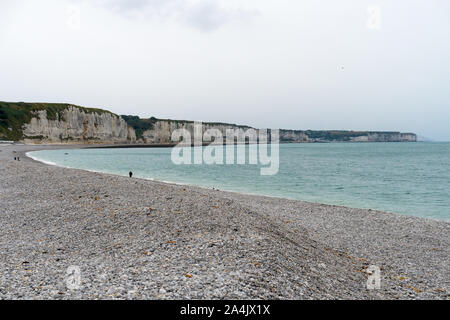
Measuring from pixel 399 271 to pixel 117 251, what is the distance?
335 inches

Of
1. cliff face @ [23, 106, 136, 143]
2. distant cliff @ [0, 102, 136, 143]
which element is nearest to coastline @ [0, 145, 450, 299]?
distant cliff @ [0, 102, 136, 143]

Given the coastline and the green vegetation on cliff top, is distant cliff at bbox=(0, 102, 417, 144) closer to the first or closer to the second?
the green vegetation on cliff top

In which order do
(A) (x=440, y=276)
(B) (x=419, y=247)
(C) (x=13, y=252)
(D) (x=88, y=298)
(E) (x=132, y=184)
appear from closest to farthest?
(D) (x=88, y=298) < (C) (x=13, y=252) < (A) (x=440, y=276) < (B) (x=419, y=247) < (E) (x=132, y=184)

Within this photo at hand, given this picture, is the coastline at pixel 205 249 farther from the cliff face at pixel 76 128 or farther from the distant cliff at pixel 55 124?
the cliff face at pixel 76 128

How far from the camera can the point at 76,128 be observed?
147500mm

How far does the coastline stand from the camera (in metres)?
6.73

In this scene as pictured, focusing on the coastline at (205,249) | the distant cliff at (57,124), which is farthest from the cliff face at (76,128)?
the coastline at (205,249)

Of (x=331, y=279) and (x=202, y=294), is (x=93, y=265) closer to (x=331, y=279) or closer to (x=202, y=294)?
(x=202, y=294)

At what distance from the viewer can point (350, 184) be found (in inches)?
1467

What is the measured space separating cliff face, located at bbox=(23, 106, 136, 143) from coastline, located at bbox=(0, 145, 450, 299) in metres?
128

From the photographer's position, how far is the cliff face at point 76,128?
130m

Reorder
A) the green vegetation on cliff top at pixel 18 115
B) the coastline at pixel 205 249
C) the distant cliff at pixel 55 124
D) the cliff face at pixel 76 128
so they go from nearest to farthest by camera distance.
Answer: the coastline at pixel 205 249, the green vegetation on cliff top at pixel 18 115, the distant cliff at pixel 55 124, the cliff face at pixel 76 128

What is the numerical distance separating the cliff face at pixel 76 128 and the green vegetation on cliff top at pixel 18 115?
1.85 metres

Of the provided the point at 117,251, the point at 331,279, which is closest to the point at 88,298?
the point at 117,251
